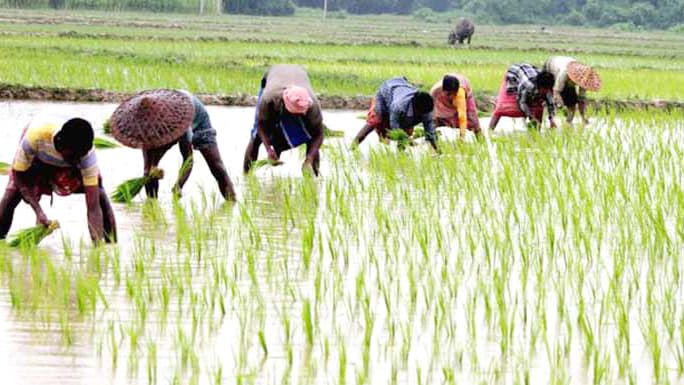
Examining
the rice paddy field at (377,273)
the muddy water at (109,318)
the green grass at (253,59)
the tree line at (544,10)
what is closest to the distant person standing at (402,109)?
the rice paddy field at (377,273)

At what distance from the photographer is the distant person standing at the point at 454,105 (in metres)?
9.30

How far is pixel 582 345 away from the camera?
409 centimetres

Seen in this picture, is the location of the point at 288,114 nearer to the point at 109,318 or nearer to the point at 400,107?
the point at 400,107

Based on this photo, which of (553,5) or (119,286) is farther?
(553,5)

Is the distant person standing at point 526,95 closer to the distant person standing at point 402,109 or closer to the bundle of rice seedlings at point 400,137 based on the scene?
the distant person standing at point 402,109

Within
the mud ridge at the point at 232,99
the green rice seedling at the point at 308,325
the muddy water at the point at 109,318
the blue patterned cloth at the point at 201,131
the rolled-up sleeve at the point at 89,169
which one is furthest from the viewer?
the mud ridge at the point at 232,99

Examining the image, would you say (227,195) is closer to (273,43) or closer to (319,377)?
(319,377)

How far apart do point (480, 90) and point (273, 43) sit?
10.6 meters

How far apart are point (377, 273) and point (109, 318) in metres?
1.05

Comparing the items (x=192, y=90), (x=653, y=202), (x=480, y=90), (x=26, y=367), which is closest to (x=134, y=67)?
(x=192, y=90)

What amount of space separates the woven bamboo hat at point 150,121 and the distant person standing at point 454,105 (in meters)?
3.44

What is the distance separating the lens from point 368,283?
16.6 feet

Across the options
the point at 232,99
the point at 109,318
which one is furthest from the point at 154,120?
the point at 232,99

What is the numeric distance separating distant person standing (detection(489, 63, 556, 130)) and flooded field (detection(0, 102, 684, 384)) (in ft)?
7.60
